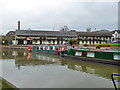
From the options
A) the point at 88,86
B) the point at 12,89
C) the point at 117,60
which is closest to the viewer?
the point at 12,89

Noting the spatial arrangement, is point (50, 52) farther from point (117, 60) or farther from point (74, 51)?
point (117, 60)

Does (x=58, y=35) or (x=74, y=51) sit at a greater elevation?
(x=58, y=35)

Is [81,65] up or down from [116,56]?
down

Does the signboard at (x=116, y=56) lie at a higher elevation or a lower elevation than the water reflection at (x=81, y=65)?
higher

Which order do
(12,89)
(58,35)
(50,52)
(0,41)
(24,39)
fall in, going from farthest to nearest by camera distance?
(0,41) → (58,35) → (24,39) → (50,52) → (12,89)

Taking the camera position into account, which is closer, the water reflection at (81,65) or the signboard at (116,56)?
the water reflection at (81,65)

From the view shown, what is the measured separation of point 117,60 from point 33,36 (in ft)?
130

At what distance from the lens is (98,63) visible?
13688 mm

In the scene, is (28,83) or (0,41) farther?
(0,41)

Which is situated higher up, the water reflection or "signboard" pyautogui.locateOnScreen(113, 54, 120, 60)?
"signboard" pyautogui.locateOnScreen(113, 54, 120, 60)

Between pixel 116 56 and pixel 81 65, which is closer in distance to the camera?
pixel 116 56

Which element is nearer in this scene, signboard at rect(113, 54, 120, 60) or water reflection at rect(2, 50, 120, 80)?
water reflection at rect(2, 50, 120, 80)

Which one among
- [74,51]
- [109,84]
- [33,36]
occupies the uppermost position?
[33,36]

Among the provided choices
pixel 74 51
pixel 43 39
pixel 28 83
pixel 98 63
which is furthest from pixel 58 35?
pixel 28 83
